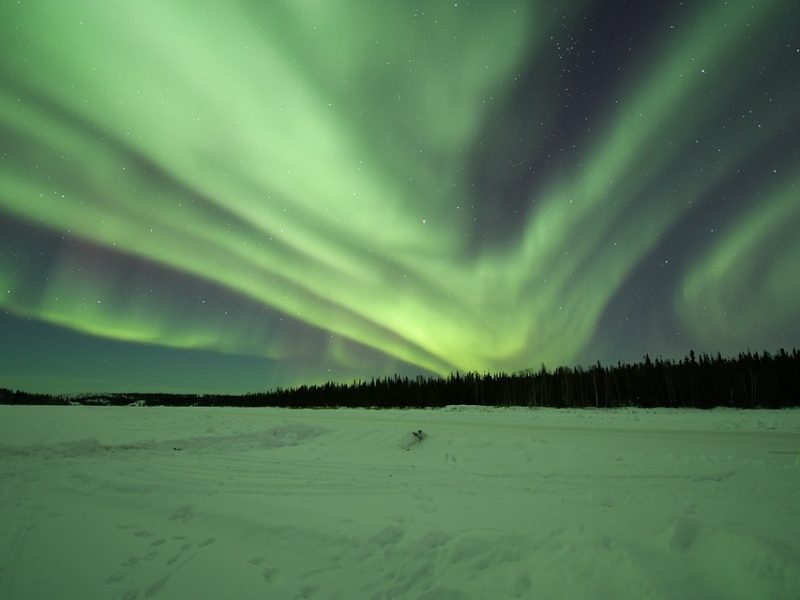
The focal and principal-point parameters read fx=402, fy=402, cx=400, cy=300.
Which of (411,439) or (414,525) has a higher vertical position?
(411,439)

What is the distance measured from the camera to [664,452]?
1058 centimetres

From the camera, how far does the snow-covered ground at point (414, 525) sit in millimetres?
4191

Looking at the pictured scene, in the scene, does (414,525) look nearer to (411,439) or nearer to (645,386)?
(411,439)

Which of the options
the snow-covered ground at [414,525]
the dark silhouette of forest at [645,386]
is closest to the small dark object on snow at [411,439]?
the snow-covered ground at [414,525]

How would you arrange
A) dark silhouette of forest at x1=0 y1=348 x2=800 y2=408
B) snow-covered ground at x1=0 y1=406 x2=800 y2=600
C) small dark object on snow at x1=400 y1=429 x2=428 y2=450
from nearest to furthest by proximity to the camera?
1. snow-covered ground at x1=0 y1=406 x2=800 y2=600
2. small dark object on snow at x1=400 y1=429 x2=428 y2=450
3. dark silhouette of forest at x1=0 y1=348 x2=800 y2=408

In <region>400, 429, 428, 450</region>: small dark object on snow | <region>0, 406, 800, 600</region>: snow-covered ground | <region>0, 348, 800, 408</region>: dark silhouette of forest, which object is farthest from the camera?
<region>0, 348, 800, 408</region>: dark silhouette of forest

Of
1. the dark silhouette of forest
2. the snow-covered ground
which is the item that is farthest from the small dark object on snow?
the dark silhouette of forest

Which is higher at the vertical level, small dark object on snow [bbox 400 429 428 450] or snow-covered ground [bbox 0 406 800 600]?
small dark object on snow [bbox 400 429 428 450]

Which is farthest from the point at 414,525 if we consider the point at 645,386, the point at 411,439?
the point at 645,386

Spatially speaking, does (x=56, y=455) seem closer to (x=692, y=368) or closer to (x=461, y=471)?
(x=461, y=471)

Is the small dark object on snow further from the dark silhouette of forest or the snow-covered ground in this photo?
the dark silhouette of forest

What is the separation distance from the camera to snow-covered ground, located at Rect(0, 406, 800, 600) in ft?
13.8

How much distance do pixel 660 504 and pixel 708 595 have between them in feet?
9.81

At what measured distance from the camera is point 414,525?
18.9ft
